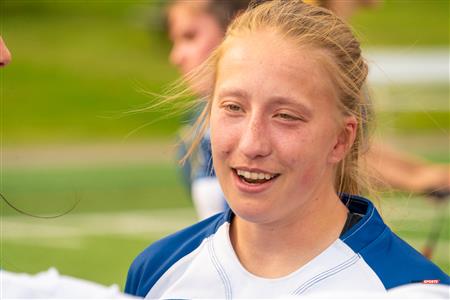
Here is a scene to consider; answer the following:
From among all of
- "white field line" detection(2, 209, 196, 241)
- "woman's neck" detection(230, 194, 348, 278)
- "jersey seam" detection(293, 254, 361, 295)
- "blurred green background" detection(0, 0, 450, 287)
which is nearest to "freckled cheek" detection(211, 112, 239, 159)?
"woman's neck" detection(230, 194, 348, 278)

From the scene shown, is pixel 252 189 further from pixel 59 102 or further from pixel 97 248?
pixel 59 102

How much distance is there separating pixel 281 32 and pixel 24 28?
62.6ft

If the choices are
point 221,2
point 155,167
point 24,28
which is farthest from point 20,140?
point 221,2

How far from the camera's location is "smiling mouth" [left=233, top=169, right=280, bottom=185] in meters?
2.28

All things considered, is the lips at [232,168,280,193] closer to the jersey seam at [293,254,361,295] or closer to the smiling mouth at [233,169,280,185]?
the smiling mouth at [233,169,280,185]

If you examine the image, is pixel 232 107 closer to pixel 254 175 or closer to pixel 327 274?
pixel 254 175

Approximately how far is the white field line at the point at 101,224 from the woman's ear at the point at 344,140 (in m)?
6.49

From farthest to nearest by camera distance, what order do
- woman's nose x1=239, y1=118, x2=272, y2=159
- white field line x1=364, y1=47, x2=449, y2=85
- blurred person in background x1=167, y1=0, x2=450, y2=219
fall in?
white field line x1=364, y1=47, x2=449, y2=85 < blurred person in background x1=167, y1=0, x2=450, y2=219 < woman's nose x1=239, y1=118, x2=272, y2=159

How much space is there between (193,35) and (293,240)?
2.42 meters

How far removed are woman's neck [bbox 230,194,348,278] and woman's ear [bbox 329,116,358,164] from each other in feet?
0.35

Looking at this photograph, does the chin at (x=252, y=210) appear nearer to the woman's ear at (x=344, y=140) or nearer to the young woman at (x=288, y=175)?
the young woman at (x=288, y=175)

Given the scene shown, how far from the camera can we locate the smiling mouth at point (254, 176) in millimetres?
2281

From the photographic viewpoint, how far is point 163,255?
262cm

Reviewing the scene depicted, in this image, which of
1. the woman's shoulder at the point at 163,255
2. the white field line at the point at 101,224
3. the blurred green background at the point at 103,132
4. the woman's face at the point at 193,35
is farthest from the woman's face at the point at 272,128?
the white field line at the point at 101,224
